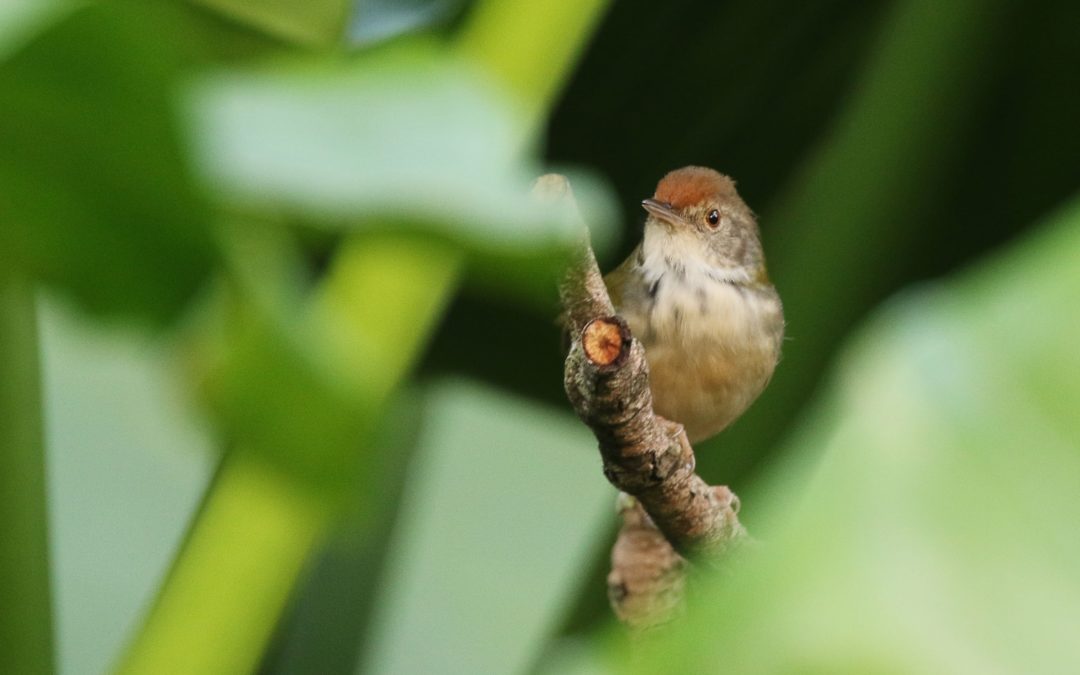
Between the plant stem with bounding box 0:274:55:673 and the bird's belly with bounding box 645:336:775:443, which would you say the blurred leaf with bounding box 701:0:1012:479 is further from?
the plant stem with bounding box 0:274:55:673

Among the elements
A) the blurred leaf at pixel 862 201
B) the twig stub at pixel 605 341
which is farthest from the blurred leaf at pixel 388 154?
the blurred leaf at pixel 862 201

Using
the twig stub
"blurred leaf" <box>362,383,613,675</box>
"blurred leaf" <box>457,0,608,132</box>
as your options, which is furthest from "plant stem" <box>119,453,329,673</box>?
"blurred leaf" <box>362,383,613,675</box>

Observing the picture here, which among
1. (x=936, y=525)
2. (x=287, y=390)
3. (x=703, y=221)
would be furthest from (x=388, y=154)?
(x=703, y=221)

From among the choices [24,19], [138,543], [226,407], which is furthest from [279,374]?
[138,543]

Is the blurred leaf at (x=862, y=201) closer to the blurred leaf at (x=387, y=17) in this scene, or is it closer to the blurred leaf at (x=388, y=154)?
the blurred leaf at (x=387, y=17)

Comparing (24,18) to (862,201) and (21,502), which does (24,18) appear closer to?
(21,502)
